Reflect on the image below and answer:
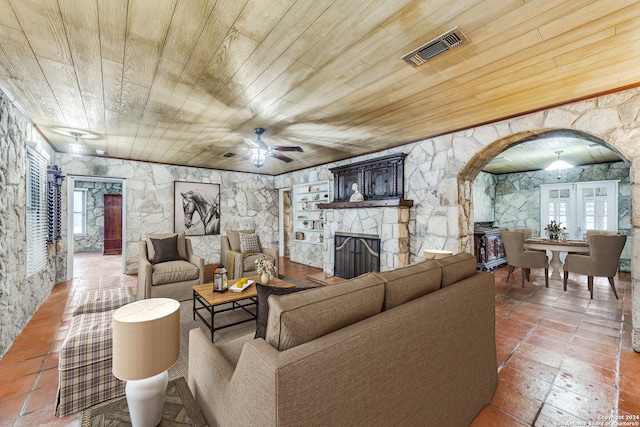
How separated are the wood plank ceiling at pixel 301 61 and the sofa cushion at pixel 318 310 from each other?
5.06ft

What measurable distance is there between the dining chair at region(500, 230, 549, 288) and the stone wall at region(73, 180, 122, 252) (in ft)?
36.0

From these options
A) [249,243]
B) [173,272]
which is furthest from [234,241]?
[173,272]

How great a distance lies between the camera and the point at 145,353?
1043mm

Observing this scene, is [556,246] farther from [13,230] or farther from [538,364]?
[13,230]

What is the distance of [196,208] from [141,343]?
226 inches

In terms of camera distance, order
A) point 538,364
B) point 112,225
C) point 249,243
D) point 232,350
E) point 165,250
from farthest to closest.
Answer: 1. point 112,225
2. point 249,243
3. point 165,250
4. point 538,364
5. point 232,350

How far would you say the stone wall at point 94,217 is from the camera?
332 inches

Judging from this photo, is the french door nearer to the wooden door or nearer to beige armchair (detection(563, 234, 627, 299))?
beige armchair (detection(563, 234, 627, 299))

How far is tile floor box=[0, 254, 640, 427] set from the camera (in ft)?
5.63

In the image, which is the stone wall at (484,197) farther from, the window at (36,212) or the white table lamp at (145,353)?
the window at (36,212)

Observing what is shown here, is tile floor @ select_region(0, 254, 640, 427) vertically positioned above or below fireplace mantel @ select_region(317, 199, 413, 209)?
below

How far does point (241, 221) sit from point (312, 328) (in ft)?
20.7

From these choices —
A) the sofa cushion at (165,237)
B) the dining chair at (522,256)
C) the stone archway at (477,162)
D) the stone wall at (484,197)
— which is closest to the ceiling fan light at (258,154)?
the sofa cushion at (165,237)

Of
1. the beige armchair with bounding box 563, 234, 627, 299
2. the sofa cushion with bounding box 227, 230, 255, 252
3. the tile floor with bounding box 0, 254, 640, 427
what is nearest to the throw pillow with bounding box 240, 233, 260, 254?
the sofa cushion with bounding box 227, 230, 255, 252
